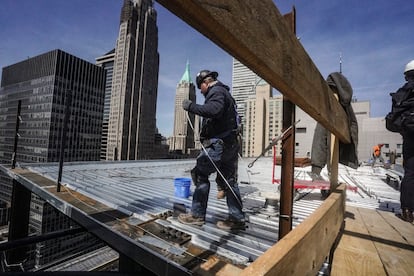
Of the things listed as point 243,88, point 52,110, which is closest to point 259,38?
point 243,88

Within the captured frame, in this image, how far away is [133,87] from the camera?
11369 centimetres

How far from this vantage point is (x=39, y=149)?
8038 cm

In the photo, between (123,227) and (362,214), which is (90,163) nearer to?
(123,227)

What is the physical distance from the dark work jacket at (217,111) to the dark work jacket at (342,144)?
4.22 ft

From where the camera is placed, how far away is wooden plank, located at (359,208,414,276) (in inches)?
67.1

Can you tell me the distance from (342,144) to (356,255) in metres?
2.14

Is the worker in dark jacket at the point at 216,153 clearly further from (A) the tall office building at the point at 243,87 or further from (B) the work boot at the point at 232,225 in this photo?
(A) the tall office building at the point at 243,87

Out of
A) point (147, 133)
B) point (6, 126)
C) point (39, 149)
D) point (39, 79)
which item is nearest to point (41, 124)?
point (39, 149)

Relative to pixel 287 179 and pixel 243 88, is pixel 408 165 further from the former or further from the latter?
pixel 243 88

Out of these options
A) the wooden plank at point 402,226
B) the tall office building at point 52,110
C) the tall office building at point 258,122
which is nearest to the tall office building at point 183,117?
the wooden plank at point 402,226

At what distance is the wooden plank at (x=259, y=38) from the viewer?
0.70 m

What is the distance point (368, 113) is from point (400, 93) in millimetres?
58289

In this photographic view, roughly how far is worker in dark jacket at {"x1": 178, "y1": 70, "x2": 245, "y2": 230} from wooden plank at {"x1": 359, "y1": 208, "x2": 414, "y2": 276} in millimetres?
1516

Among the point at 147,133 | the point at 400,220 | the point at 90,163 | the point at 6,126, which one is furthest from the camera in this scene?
the point at 147,133
